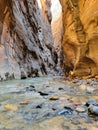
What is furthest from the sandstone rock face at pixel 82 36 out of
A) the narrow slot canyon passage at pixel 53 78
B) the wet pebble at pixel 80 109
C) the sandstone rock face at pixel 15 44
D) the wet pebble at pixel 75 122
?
the wet pebble at pixel 75 122

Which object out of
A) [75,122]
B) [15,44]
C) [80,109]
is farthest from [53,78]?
[75,122]

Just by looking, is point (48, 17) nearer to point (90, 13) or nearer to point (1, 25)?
point (1, 25)

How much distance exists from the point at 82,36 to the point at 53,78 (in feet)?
11.3

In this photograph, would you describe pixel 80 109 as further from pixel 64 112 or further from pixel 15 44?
pixel 15 44

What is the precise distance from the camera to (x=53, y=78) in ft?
35.2

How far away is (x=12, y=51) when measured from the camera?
11773 millimetres

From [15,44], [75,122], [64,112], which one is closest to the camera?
[75,122]

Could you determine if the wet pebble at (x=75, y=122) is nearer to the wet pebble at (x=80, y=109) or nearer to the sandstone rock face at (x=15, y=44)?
the wet pebble at (x=80, y=109)

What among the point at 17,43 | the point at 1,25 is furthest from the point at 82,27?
the point at 17,43

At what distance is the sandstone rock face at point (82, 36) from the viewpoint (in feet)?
22.5

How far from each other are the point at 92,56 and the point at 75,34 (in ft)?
5.66

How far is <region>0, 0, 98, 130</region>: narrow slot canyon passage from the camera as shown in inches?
93.3

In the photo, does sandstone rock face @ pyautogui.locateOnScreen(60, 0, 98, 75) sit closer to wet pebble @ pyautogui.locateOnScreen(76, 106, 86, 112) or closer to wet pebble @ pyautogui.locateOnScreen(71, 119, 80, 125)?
wet pebble @ pyautogui.locateOnScreen(76, 106, 86, 112)

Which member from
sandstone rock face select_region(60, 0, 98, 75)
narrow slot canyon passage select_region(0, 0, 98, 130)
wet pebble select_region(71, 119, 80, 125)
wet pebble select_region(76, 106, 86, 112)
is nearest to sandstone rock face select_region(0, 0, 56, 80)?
narrow slot canyon passage select_region(0, 0, 98, 130)
